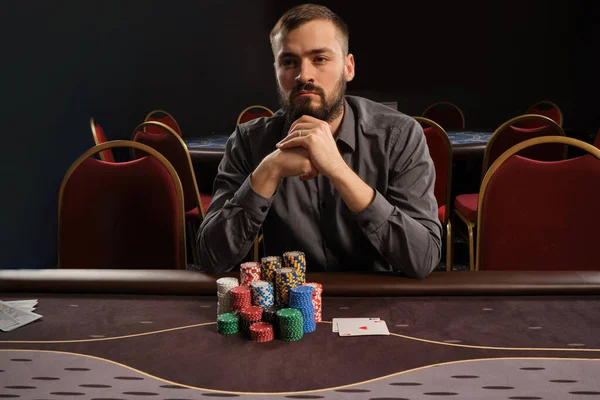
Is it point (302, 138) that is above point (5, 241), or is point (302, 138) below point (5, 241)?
above

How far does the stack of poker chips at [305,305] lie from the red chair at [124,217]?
2.41ft

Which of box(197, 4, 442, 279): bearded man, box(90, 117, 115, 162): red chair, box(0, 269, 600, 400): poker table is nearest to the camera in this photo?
box(0, 269, 600, 400): poker table

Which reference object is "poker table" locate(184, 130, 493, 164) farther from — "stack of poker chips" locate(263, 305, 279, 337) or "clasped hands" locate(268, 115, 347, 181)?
"stack of poker chips" locate(263, 305, 279, 337)

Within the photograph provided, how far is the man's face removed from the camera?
1.39 m

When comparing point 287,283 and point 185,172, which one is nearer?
point 287,283

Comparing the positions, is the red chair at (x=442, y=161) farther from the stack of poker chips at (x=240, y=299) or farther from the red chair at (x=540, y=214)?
the stack of poker chips at (x=240, y=299)

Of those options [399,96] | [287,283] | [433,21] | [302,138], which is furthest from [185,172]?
[433,21]

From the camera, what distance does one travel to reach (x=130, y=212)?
159 cm

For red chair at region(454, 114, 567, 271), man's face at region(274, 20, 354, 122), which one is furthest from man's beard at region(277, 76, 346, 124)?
red chair at region(454, 114, 567, 271)

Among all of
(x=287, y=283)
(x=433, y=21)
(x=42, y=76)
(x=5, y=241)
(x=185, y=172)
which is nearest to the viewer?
(x=287, y=283)

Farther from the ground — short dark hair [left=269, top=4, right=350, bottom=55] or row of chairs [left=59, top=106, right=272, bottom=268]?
short dark hair [left=269, top=4, right=350, bottom=55]

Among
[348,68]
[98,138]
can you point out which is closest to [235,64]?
[98,138]

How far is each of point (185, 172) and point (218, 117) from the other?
3.40 m

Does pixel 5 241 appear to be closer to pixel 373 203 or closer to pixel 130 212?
pixel 130 212
